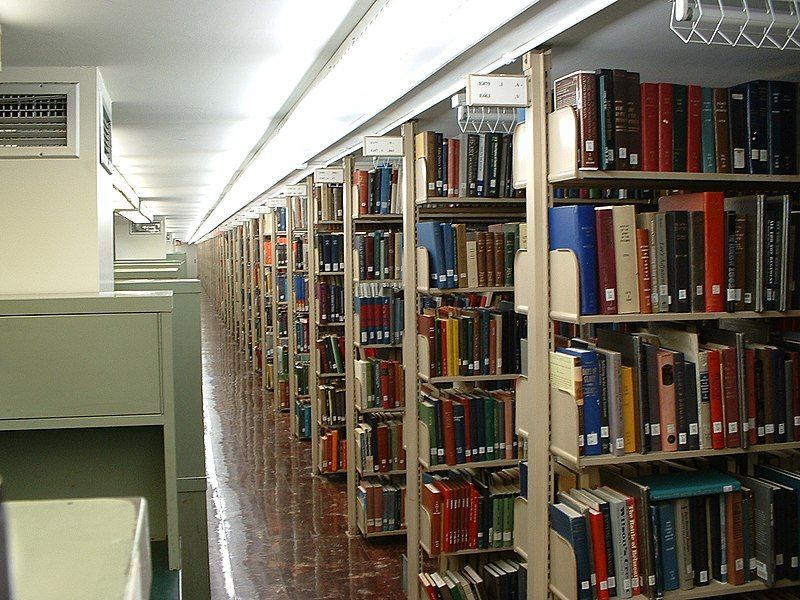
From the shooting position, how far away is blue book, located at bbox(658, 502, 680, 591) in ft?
9.29

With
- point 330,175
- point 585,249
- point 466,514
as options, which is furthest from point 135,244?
point 585,249

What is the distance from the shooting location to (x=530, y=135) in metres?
2.89

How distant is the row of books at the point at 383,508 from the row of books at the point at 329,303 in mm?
1712

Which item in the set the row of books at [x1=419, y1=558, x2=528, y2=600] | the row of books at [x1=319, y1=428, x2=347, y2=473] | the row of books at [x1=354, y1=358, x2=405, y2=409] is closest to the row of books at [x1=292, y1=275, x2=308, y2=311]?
the row of books at [x1=319, y1=428, x2=347, y2=473]

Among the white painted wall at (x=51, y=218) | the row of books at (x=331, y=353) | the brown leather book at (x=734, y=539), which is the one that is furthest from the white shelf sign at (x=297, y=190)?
the brown leather book at (x=734, y=539)

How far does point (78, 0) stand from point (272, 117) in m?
2.53

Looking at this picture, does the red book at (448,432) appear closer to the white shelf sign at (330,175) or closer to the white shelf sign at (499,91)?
the white shelf sign at (499,91)

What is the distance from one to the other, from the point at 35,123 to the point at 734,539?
3.17 metres

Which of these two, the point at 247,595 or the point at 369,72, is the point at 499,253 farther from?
the point at 247,595

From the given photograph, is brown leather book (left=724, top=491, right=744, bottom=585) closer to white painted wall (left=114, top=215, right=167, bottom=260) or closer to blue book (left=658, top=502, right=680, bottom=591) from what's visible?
blue book (left=658, top=502, right=680, bottom=591)

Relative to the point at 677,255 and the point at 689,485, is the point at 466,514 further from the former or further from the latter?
the point at 677,255

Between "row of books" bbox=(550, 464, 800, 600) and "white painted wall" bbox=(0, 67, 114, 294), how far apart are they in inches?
84.8

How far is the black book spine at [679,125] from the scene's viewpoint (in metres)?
2.83

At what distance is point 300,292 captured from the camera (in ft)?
25.1
